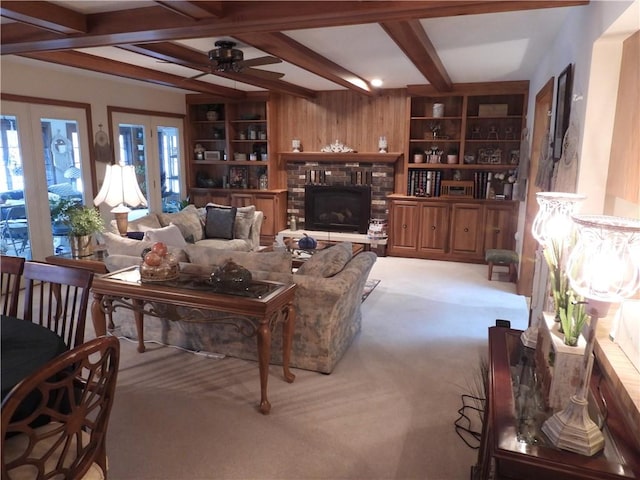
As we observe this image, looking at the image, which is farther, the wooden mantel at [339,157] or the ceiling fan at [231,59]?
the wooden mantel at [339,157]

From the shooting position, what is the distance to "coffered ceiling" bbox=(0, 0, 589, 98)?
2.57 m

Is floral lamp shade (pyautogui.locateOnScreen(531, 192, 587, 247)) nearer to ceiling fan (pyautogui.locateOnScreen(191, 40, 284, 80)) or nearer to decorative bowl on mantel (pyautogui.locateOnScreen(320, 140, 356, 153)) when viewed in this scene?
ceiling fan (pyautogui.locateOnScreen(191, 40, 284, 80))

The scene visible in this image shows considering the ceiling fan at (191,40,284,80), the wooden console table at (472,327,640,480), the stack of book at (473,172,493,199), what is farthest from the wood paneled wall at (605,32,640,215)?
the stack of book at (473,172,493,199)

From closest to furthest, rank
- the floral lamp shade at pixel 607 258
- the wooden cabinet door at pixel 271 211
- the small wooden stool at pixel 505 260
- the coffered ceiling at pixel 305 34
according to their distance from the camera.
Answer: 1. the floral lamp shade at pixel 607 258
2. the coffered ceiling at pixel 305 34
3. the small wooden stool at pixel 505 260
4. the wooden cabinet door at pixel 271 211

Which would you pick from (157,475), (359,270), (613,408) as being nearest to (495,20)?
(359,270)

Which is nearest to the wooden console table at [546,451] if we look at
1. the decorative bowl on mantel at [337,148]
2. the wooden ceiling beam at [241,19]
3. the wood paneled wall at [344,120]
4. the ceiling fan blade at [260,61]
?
the wooden ceiling beam at [241,19]

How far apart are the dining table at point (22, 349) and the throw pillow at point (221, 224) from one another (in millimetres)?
3835

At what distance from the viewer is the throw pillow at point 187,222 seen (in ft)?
18.3

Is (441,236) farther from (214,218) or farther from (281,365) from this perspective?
(281,365)

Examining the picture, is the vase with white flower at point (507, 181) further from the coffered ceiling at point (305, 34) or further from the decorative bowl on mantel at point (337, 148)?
the decorative bowl on mantel at point (337, 148)

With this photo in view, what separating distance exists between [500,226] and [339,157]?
8.44 feet

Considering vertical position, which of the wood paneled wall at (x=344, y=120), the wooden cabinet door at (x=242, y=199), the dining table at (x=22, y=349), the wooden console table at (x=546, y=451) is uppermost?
the wood paneled wall at (x=344, y=120)

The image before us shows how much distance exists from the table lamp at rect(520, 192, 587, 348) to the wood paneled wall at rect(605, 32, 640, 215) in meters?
0.25

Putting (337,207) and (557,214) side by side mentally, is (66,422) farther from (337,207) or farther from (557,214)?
(337,207)
